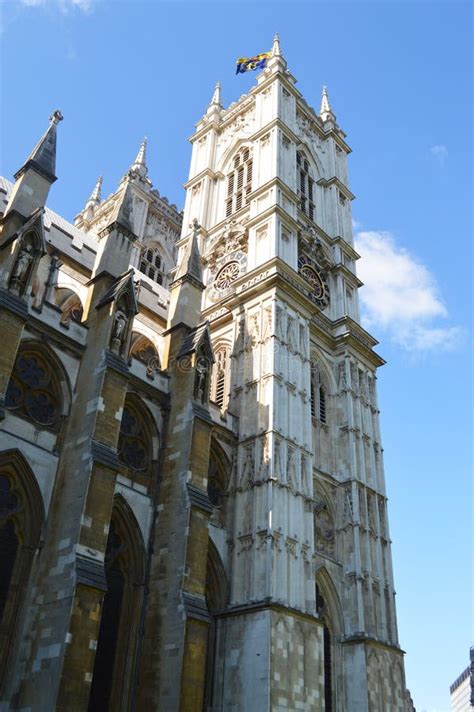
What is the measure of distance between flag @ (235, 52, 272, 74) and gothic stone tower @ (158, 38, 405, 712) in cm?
237

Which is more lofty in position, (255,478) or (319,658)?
(255,478)

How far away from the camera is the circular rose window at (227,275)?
33688mm

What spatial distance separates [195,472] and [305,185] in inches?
872

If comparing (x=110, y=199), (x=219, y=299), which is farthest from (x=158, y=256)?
(x=219, y=299)

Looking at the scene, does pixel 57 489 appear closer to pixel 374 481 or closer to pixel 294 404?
pixel 294 404

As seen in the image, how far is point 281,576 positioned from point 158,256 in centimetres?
2940

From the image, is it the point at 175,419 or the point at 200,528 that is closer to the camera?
the point at 200,528

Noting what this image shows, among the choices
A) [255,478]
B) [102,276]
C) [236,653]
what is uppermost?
[102,276]

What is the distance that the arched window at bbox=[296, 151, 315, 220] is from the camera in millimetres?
37916

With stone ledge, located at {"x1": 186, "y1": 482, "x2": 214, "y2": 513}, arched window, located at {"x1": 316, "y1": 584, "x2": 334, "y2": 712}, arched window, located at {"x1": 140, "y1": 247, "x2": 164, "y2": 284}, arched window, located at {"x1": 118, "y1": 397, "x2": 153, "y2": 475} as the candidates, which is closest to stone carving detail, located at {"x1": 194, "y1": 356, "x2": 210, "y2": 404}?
arched window, located at {"x1": 118, "y1": 397, "x2": 153, "y2": 475}

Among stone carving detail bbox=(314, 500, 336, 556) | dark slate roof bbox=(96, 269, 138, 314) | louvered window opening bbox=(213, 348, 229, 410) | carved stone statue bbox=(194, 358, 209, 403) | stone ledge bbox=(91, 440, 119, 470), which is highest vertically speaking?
louvered window opening bbox=(213, 348, 229, 410)

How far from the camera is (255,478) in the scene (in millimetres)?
25344

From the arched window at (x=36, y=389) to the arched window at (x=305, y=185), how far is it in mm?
20345

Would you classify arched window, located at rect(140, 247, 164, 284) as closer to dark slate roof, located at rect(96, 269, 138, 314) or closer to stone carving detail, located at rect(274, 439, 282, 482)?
dark slate roof, located at rect(96, 269, 138, 314)
